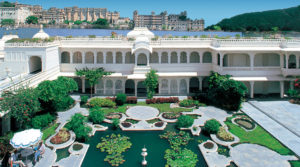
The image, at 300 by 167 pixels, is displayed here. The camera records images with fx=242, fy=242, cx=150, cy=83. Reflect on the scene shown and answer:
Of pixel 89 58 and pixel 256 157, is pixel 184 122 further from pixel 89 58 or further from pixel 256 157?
pixel 89 58

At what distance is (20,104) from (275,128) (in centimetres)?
1787

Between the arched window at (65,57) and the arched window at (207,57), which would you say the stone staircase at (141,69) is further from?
the arched window at (65,57)

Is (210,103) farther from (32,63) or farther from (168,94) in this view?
(32,63)

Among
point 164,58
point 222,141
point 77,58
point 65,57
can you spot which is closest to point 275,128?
point 222,141

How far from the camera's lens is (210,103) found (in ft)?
79.6

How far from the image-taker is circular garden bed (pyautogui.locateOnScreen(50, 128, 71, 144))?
15.5m

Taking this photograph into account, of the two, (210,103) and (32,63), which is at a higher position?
(32,63)

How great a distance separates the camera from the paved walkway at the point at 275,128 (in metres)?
15.5

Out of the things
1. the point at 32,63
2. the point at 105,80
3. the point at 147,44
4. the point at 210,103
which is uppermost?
the point at 147,44

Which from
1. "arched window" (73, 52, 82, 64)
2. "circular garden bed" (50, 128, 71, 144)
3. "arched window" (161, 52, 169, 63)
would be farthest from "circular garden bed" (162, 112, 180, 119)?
"arched window" (73, 52, 82, 64)

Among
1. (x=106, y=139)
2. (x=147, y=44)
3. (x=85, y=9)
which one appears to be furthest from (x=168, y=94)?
(x=85, y=9)

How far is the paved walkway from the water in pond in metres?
5.05

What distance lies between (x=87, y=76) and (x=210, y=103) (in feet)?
42.2

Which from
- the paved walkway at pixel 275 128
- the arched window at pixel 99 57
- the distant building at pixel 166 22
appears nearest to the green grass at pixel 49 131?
the arched window at pixel 99 57
